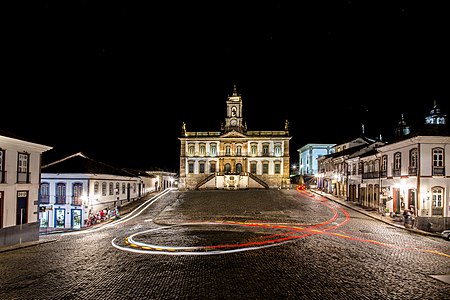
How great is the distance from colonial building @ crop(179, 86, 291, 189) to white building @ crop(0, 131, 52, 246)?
4442 cm

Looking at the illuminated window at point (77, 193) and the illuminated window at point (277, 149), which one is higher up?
the illuminated window at point (277, 149)

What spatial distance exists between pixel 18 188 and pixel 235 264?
15832 millimetres

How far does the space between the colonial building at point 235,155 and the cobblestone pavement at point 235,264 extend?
138 ft

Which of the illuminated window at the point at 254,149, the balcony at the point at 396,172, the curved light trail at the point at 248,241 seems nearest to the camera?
the curved light trail at the point at 248,241

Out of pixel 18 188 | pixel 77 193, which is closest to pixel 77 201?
pixel 77 193

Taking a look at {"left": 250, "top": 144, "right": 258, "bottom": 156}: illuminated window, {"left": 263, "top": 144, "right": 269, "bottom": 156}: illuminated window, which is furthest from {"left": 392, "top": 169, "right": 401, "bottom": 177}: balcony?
{"left": 250, "top": 144, "right": 258, "bottom": 156}: illuminated window

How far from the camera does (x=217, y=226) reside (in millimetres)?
25422

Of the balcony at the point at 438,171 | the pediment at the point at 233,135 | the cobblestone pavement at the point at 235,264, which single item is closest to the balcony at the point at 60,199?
the cobblestone pavement at the point at 235,264

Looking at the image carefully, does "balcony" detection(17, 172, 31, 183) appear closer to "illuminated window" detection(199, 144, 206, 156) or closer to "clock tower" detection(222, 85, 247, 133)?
"illuminated window" detection(199, 144, 206, 156)

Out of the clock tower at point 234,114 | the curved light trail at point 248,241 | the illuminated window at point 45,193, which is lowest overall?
the curved light trail at point 248,241

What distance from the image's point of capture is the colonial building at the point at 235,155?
67938mm

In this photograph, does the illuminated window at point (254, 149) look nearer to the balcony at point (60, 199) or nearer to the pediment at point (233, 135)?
the pediment at point (233, 135)

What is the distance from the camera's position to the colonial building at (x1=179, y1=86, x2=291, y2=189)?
67938mm

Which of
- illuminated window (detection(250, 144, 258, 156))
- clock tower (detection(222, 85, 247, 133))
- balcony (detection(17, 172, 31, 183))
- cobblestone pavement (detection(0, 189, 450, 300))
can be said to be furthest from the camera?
clock tower (detection(222, 85, 247, 133))
